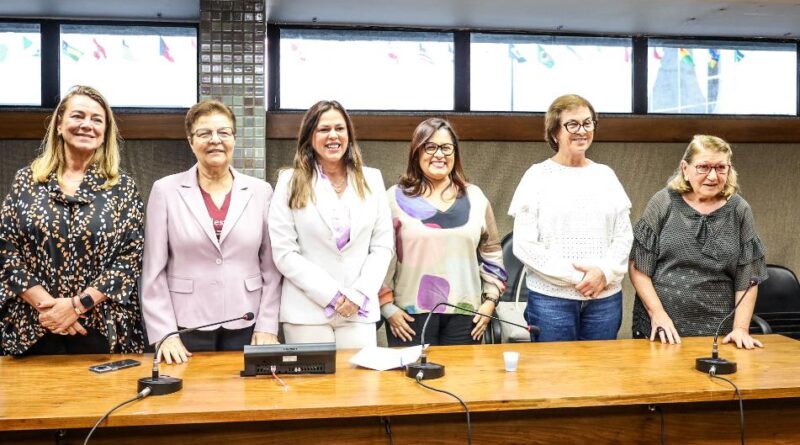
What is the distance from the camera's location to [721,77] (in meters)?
5.48

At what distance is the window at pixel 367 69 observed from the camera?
502 centimetres

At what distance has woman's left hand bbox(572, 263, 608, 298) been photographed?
3.05 meters

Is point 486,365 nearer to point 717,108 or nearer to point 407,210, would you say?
point 407,210

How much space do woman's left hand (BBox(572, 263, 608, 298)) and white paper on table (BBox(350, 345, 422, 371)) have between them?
792 millimetres

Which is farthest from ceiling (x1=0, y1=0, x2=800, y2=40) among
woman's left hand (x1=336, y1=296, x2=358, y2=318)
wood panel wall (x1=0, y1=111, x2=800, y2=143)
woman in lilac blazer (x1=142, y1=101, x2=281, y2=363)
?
woman's left hand (x1=336, y1=296, x2=358, y2=318)

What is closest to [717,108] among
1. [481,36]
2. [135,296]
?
[481,36]

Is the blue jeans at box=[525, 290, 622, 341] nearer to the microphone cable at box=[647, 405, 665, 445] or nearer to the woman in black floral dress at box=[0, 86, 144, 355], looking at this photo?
the microphone cable at box=[647, 405, 665, 445]

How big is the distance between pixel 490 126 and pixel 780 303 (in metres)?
2.05

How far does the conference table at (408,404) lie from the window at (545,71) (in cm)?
289

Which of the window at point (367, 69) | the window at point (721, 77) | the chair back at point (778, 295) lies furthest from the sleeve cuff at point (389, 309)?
the window at point (721, 77)

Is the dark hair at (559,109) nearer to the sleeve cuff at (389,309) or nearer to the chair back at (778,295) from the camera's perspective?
the sleeve cuff at (389,309)

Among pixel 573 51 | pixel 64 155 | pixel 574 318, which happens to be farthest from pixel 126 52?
pixel 574 318

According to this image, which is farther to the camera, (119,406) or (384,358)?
(384,358)

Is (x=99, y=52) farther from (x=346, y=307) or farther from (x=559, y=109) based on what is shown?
(x=559, y=109)
